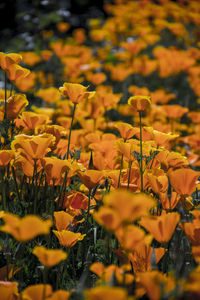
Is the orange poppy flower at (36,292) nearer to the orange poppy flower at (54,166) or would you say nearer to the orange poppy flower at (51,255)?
the orange poppy flower at (51,255)

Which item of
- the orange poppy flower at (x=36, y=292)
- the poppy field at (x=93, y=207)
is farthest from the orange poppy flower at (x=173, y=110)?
the orange poppy flower at (x=36, y=292)

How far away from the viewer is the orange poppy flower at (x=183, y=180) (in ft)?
3.24

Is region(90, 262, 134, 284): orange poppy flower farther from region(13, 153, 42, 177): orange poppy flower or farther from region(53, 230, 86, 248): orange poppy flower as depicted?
region(13, 153, 42, 177): orange poppy flower

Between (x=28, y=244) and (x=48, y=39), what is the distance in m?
4.64

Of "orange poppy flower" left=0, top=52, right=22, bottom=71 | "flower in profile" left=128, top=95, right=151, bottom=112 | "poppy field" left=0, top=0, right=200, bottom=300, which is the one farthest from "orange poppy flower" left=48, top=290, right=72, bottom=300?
"orange poppy flower" left=0, top=52, right=22, bottom=71

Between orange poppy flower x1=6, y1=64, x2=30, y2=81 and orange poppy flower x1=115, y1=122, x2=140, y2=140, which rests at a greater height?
orange poppy flower x1=6, y1=64, x2=30, y2=81

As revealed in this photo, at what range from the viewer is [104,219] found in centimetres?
65

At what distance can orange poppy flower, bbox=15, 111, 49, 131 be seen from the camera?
55.6 inches

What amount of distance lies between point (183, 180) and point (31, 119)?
69 cm

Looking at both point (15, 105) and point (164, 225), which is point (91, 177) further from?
point (15, 105)

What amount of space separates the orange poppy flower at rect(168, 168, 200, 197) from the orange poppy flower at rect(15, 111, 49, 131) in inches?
24.6

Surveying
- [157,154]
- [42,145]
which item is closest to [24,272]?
[42,145]

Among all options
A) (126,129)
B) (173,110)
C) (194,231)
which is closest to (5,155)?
(126,129)

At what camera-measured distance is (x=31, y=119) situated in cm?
143
